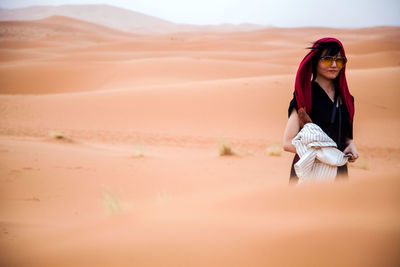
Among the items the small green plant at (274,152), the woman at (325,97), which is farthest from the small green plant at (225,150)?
the woman at (325,97)

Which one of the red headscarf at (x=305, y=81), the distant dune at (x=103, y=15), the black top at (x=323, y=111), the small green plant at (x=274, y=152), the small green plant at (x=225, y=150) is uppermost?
the distant dune at (x=103, y=15)

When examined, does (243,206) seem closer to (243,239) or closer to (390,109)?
(243,239)

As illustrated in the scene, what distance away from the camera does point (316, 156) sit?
8.11 ft

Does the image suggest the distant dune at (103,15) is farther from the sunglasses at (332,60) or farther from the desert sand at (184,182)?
the sunglasses at (332,60)

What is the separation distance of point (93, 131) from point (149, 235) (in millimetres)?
11377

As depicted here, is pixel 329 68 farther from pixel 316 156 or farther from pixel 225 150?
pixel 225 150

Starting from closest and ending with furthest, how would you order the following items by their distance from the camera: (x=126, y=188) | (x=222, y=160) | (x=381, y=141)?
(x=126, y=188), (x=222, y=160), (x=381, y=141)

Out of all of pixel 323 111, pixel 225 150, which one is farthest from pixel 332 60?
pixel 225 150

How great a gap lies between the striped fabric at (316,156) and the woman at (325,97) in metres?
0.22

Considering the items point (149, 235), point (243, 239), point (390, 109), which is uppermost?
point (390, 109)

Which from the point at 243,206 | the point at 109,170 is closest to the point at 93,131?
the point at 109,170

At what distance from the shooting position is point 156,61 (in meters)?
27.5

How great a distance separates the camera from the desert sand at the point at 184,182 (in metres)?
1.41

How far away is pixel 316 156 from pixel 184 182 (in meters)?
4.34
